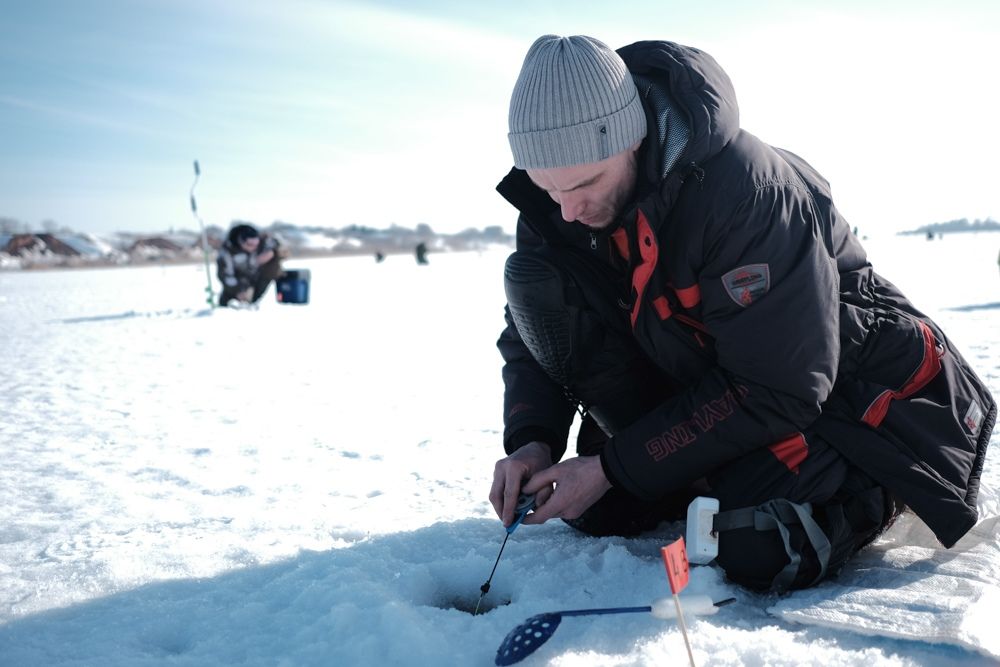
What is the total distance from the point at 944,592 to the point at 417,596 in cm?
119

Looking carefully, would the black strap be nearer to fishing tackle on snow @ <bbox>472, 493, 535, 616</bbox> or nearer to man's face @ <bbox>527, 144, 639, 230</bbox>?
fishing tackle on snow @ <bbox>472, 493, 535, 616</bbox>

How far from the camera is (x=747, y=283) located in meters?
1.51

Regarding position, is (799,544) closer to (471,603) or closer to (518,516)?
(518,516)

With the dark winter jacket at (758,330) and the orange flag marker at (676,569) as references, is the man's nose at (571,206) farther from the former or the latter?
the orange flag marker at (676,569)

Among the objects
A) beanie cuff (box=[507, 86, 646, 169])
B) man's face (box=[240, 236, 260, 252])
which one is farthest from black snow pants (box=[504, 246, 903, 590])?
man's face (box=[240, 236, 260, 252])

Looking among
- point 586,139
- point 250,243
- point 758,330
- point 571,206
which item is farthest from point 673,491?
point 250,243

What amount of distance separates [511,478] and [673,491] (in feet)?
1.34

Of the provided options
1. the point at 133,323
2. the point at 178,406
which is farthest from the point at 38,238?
the point at 178,406

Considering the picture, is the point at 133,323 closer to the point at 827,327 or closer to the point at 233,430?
the point at 233,430

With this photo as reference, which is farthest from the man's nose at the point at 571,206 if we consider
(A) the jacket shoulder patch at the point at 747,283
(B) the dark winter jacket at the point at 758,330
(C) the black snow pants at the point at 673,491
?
(A) the jacket shoulder patch at the point at 747,283

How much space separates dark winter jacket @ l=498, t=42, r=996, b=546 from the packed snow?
285mm

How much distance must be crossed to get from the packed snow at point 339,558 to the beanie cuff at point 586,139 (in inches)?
39.1

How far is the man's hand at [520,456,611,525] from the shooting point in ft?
5.64

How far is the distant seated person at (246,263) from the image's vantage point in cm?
1089
